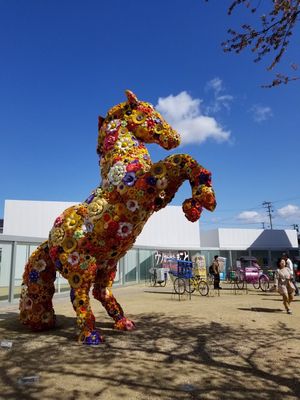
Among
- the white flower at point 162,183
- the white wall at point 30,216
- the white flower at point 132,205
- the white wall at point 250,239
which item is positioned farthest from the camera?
the white wall at point 250,239

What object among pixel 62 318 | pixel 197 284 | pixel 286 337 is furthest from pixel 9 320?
pixel 197 284

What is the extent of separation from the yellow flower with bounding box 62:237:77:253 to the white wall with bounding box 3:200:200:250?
25017mm

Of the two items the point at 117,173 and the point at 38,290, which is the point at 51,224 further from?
the point at 117,173

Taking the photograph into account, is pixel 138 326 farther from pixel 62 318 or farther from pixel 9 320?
pixel 9 320

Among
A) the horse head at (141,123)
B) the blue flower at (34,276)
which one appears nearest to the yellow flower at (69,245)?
the blue flower at (34,276)

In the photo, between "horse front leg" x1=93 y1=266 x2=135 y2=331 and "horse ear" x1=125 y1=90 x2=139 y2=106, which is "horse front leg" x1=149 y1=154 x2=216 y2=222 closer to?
"horse ear" x1=125 y1=90 x2=139 y2=106

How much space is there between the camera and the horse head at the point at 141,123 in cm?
699

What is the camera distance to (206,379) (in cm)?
461

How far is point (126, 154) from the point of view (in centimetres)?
665

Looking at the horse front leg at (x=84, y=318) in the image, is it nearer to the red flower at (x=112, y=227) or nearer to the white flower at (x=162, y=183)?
the red flower at (x=112, y=227)

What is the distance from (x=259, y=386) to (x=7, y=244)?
Answer: 10.4m

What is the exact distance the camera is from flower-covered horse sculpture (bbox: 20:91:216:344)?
6047 millimetres

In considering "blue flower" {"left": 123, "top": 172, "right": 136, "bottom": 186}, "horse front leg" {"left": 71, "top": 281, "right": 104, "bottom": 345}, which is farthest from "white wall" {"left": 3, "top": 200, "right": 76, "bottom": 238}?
"blue flower" {"left": 123, "top": 172, "right": 136, "bottom": 186}

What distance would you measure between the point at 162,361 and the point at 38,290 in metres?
2.99
